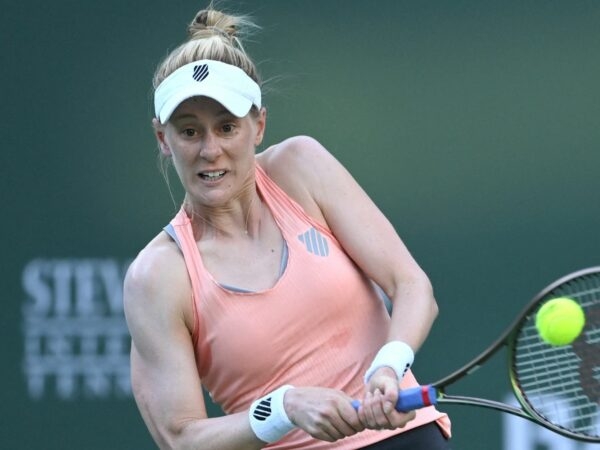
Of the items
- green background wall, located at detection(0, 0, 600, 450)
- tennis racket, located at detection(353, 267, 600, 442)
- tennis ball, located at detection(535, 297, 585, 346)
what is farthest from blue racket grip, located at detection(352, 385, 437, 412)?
green background wall, located at detection(0, 0, 600, 450)

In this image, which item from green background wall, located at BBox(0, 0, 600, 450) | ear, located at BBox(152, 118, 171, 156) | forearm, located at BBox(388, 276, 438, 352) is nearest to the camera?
forearm, located at BBox(388, 276, 438, 352)

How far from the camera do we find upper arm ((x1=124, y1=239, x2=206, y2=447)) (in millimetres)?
2861

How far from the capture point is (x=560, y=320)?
9.12 ft

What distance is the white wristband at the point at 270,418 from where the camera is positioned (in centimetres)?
273

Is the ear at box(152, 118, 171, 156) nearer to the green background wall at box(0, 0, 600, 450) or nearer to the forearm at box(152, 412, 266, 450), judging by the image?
the forearm at box(152, 412, 266, 450)

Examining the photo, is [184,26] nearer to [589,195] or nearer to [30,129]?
[30,129]

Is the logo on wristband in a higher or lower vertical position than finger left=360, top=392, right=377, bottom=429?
higher

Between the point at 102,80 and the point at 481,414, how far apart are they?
1531 mm

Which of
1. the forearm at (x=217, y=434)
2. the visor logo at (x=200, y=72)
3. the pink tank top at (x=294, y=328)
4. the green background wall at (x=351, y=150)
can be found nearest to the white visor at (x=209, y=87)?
the visor logo at (x=200, y=72)

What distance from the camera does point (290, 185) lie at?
300 centimetres

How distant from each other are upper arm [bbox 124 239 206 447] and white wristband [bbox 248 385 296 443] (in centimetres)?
15

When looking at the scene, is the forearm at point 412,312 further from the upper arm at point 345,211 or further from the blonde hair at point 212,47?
the blonde hair at point 212,47

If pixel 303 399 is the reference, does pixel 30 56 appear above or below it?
above

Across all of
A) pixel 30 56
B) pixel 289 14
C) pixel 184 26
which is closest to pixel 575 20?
pixel 289 14
